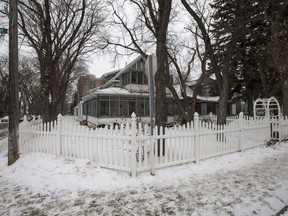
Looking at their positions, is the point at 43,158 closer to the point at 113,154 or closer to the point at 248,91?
the point at 113,154

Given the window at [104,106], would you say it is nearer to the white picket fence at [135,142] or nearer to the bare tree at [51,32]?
the bare tree at [51,32]

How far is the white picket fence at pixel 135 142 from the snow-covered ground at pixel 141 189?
0.84ft

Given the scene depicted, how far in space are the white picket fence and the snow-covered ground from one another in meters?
0.26

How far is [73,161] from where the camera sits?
6.16 metres

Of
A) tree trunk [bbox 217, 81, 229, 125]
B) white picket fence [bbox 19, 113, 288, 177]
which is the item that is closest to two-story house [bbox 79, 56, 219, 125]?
tree trunk [bbox 217, 81, 229, 125]

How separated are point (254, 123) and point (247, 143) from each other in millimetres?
1165

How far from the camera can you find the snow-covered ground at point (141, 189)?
3932mm

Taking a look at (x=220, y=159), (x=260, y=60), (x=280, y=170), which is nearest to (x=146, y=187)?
(x=220, y=159)

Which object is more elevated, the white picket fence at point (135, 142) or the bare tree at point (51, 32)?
the bare tree at point (51, 32)

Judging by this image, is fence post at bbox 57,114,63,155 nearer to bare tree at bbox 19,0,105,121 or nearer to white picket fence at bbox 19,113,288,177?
white picket fence at bbox 19,113,288,177

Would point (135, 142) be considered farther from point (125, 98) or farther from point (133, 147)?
point (125, 98)

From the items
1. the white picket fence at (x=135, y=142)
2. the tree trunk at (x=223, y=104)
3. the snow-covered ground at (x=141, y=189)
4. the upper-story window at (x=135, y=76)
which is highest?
the upper-story window at (x=135, y=76)

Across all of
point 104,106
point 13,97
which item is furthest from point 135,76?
point 13,97

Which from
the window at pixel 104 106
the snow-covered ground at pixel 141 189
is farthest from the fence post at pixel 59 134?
the window at pixel 104 106
